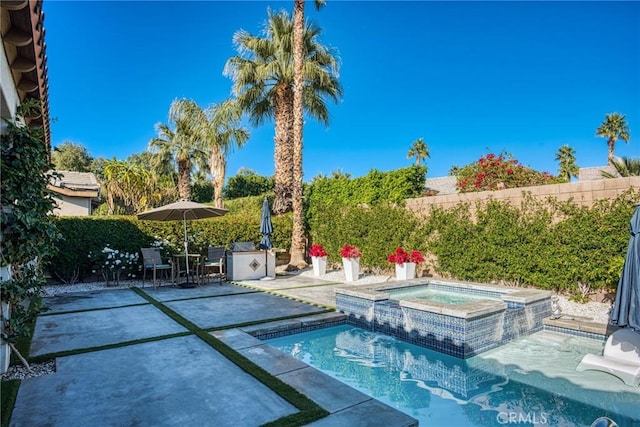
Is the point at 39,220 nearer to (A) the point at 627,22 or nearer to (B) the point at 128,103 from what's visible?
(A) the point at 627,22

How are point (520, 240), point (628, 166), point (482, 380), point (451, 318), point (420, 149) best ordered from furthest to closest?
point (420, 149) < point (628, 166) < point (520, 240) < point (451, 318) < point (482, 380)

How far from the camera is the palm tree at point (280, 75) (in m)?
14.1

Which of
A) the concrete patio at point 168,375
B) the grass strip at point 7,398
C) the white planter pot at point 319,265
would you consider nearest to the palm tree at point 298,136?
the white planter pot at point 319,265

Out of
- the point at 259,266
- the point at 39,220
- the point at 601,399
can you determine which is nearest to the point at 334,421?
the point at 601,399

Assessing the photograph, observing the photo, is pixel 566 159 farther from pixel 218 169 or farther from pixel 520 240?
pixel 520 240

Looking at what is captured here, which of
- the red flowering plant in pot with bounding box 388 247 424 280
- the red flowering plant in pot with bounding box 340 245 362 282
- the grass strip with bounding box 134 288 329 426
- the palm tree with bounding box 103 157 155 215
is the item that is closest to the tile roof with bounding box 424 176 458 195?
the red flowering plant in pot with bounding box 340 245 362 282

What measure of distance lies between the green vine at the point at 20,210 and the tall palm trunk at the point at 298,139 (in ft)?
31.8

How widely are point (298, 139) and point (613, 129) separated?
1258 inches

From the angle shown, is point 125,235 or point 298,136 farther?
point 298,136

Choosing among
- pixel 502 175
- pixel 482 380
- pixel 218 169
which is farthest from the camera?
pixel 218 169

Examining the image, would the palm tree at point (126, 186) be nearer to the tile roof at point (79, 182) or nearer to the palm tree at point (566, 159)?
the tile roof at point (79, 182)

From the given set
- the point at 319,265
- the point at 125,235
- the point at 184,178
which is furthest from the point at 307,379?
the point at 184,178

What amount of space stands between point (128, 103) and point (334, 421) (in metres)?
25.0

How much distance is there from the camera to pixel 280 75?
551 inches
